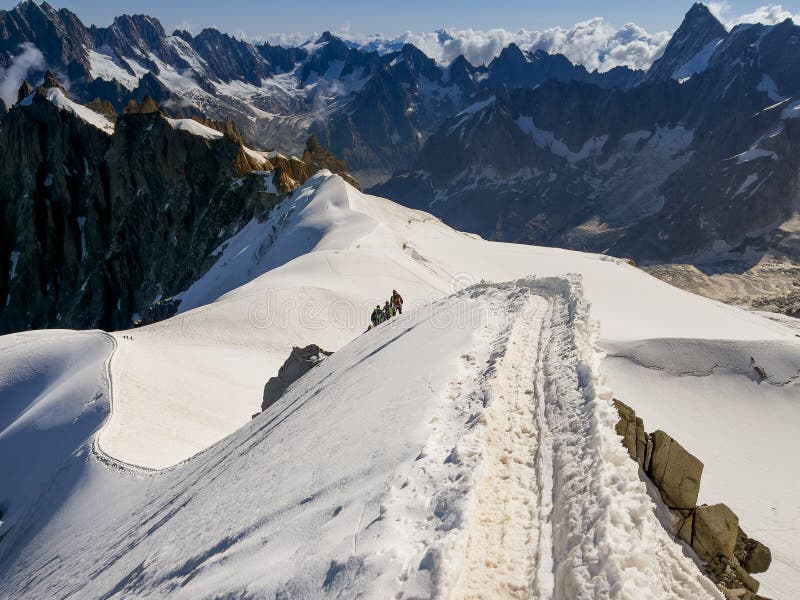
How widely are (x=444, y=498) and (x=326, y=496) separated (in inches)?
64.8

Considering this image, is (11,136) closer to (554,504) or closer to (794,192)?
(554,504)

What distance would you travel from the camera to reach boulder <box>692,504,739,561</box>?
7477mm

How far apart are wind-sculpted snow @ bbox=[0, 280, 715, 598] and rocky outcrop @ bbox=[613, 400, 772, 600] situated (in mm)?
898

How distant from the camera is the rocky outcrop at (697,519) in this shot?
7320 millimetres

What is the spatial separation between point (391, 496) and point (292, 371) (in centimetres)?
1168

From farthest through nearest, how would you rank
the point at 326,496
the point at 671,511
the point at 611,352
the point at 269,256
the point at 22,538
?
the point at 269,256 < the point at 22,538 < the point at 611,352 < the point at 671,511 < the point at 326,496

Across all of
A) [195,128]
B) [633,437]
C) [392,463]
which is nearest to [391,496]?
[392,463]

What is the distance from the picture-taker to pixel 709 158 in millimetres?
184625

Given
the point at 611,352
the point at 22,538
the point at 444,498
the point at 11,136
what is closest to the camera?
the point at 444,498

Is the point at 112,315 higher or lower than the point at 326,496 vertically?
lower

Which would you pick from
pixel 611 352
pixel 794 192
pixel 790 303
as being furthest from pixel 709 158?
pixel 611 352

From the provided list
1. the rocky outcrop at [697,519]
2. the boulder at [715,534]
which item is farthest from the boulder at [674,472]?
the boulder at [715,534]

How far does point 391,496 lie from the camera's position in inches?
257

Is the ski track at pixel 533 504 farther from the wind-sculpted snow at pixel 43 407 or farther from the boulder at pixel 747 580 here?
the wind-sculpted snow at pixel 43 407
